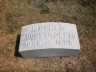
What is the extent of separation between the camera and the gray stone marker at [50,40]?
2.74 m

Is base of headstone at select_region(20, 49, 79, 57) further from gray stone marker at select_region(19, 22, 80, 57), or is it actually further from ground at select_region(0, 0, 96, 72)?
ground at select_region(0, 0, 96, 72)

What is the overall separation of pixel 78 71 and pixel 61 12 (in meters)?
2.14

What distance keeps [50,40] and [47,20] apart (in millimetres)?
1423

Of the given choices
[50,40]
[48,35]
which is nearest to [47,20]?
[48,35]

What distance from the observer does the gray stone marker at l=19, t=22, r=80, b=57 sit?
2.74 meters

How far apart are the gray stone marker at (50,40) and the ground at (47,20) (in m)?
0.29

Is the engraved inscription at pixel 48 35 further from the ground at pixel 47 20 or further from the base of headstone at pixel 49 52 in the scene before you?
the ground at pixel 47 20

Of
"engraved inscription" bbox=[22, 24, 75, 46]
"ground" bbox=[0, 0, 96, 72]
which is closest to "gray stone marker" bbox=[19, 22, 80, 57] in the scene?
"engraved inscription" bbox=[22, 24, 75, 46]

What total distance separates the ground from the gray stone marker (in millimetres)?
289

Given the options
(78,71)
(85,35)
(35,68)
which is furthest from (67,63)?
(85,35)

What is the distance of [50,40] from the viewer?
2791 millimetres

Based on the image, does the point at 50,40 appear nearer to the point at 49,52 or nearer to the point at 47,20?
the point at 49,52

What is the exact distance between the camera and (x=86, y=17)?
4027 millimetres

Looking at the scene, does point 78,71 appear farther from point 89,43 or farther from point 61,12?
point 61,12
